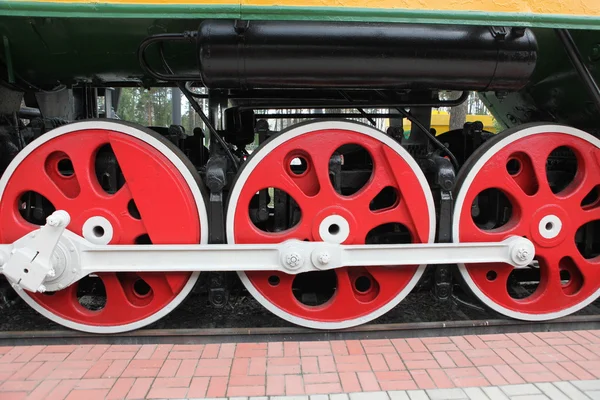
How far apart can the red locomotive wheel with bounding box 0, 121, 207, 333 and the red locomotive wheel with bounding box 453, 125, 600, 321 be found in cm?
160

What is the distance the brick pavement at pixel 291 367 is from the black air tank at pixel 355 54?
56.3 inches

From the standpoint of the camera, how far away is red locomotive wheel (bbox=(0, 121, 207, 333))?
230cm

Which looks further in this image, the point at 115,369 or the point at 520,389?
the point at 115,369

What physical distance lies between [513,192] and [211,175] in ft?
5.76

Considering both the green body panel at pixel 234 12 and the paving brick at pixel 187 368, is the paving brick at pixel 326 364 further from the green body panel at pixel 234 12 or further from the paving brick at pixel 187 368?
the green body panel at pixel 234 12

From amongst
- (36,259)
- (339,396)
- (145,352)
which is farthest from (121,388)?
(339,396)

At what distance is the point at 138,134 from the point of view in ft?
7.59

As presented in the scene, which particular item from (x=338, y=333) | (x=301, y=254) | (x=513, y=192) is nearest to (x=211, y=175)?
(x=301, y=254)

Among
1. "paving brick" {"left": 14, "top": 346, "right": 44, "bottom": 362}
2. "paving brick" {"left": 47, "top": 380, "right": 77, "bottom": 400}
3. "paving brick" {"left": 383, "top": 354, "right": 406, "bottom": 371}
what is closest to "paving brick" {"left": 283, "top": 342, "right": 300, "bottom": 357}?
"paving brick" {"left": 383, "top": 354, "right": 406, "bottom": 371}

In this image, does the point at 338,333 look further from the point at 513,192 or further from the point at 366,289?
the point at 513,192

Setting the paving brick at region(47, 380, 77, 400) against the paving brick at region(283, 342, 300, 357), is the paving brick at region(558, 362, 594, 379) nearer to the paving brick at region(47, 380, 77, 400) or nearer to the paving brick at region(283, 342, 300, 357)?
the paving brick at region(283, 342, 300, 357)

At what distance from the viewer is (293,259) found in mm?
2221

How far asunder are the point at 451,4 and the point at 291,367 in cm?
187

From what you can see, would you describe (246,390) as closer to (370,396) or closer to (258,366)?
(258,366)
